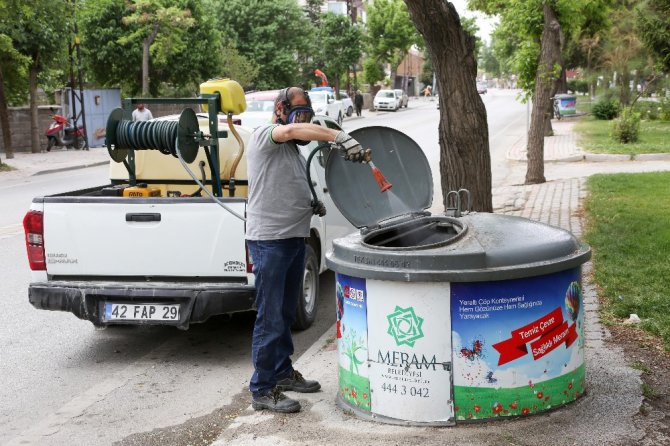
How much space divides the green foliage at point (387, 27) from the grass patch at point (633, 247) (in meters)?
64.1

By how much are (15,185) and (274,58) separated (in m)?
34.7

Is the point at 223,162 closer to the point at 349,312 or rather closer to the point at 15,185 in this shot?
the point at 349,312

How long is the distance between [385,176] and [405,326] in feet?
4.67

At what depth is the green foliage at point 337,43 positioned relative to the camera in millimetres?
63344

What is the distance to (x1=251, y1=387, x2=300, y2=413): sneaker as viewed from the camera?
4980 mm

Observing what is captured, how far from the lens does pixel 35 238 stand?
6.59 metres

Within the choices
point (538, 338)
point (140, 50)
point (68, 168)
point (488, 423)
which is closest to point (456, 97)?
point (538, 338)

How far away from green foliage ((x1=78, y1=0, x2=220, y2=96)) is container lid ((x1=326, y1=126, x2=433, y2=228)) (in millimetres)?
31918

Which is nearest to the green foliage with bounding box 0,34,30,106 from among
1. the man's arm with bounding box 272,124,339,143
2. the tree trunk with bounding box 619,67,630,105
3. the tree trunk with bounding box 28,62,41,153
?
the tree trunk with bounding box 28,62,41,153

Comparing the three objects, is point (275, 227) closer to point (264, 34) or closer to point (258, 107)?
point (258, 107)

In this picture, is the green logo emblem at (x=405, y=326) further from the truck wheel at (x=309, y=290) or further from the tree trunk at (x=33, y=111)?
the tree trunk at (x=33, y=111)

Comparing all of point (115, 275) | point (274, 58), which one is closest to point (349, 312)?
point (115, 275)

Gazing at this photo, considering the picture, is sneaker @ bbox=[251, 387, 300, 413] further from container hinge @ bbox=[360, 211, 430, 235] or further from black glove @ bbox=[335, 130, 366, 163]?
black glove @ bbox=[335, 130, 366, 163]

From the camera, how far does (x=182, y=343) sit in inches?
285
